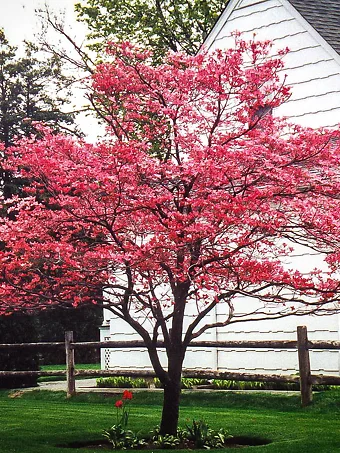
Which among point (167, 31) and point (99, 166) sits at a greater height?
point (167, 31)

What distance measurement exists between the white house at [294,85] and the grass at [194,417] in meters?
1.66

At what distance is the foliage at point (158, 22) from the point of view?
26781 millimetres

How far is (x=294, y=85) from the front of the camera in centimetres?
1755

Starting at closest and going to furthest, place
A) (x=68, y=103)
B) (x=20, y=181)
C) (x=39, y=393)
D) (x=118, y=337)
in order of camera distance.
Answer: (x=39, y=393), (x=118, y=337), (x=20, y=181), (x=68, y=103)

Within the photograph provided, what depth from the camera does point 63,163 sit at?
10.2m

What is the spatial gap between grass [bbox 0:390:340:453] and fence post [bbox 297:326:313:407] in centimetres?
15

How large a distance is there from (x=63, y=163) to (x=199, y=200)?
1666mm

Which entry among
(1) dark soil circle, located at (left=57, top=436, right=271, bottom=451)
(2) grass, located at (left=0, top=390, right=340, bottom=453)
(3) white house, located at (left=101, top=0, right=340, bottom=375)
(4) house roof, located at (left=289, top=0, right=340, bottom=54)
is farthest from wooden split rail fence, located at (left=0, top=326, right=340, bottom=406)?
(4) house roof, located at (left=289, top=0, right=340, bottom=54)

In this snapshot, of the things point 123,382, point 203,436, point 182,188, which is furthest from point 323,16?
point 203,436

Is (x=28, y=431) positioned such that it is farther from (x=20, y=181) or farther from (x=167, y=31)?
(x=20, y=181)

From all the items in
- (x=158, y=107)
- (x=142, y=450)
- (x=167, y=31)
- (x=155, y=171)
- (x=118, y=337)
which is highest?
(x=167, y=31)

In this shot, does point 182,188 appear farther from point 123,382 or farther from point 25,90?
point 25,90

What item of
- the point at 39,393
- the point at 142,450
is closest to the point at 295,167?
the point at 142,450

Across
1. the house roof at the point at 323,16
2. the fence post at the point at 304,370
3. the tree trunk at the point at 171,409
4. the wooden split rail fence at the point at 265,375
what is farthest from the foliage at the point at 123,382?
the house roof at the point at 323,16
